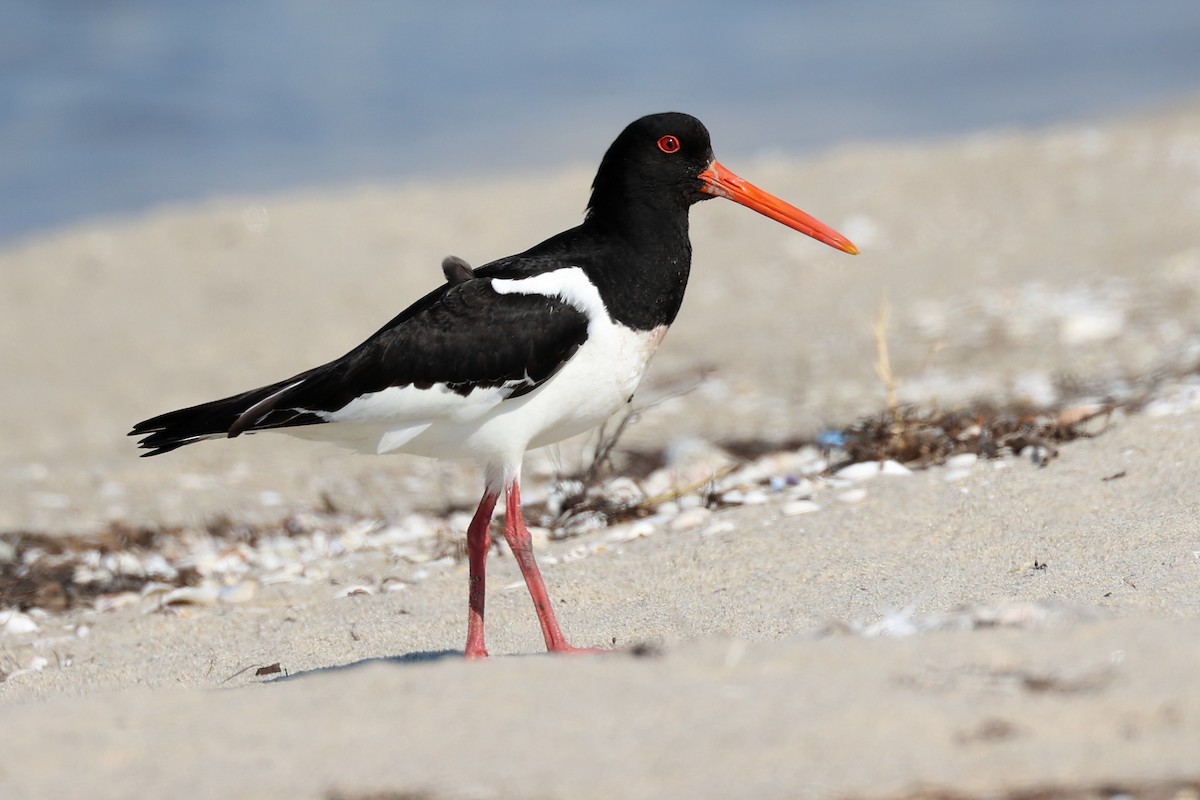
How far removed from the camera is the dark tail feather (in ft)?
16.1

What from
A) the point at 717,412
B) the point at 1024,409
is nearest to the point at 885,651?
the point at 1024,409

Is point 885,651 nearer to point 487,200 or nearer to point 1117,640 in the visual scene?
point 1117,640

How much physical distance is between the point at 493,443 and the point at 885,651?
1832mm

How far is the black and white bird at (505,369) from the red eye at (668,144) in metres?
0.18

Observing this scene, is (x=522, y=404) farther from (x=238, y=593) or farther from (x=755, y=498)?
(x=238, y=593)

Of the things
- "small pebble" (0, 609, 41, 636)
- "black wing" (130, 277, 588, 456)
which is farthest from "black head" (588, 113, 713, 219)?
"small pebble" (0, 609, 41, 636)

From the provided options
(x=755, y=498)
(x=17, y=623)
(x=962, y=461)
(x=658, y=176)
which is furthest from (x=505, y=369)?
(x=17, y=623)

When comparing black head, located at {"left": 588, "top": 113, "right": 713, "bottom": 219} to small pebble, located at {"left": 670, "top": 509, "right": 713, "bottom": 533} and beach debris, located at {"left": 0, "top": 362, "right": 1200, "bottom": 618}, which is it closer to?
beach debris, located at {"left": 0, "top": 362, "right": 1200, "bottom": 618}

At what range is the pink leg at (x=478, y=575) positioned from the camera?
185 inches

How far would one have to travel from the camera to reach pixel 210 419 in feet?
16.2

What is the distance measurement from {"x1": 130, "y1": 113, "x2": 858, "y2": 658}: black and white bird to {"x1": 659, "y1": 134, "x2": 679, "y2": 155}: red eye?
184 mm

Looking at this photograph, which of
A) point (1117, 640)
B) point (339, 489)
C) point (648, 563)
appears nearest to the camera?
point (1117, 640)

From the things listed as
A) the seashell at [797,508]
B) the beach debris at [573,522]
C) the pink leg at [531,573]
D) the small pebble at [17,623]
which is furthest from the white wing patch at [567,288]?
the small pebble at [17,623]

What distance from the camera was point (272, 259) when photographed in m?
13.8
